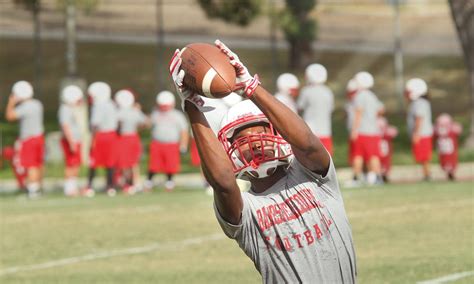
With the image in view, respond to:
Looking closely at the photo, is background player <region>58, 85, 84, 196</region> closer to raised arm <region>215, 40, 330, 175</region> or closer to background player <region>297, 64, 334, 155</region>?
background player <region>297, 64, 334, 155</region>

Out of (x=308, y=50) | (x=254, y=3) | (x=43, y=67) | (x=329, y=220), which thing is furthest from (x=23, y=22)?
(x=329, y=220)

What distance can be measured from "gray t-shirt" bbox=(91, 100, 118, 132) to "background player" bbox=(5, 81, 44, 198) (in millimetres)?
1228

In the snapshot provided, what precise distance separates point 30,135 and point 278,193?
A: 16.2m

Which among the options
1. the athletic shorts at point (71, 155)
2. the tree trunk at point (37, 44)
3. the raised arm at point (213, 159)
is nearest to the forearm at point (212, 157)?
the raised arm at point (213, 159)

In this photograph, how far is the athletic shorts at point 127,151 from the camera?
73.5 ft

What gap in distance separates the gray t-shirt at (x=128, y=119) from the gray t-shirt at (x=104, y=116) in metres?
0.17

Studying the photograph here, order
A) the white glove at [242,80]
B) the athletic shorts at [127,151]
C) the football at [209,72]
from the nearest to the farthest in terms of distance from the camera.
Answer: the football at [209,72], the white glove at [242,80], the athletic shorts at [127,151]

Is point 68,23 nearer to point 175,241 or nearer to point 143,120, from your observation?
point 143,120

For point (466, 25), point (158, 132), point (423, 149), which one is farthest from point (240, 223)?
point (466, 25)

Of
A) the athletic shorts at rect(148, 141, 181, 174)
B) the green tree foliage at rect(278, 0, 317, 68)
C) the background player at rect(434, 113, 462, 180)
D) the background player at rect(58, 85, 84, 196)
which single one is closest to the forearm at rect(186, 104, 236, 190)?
the background player at rect(58, 85, 84, 196)

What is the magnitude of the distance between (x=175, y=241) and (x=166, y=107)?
32.2ft

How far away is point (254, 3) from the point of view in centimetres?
3200

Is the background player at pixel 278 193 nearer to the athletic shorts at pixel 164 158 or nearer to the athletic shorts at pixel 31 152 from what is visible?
the athletic shorts at pixel 31 152

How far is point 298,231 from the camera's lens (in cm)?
550
